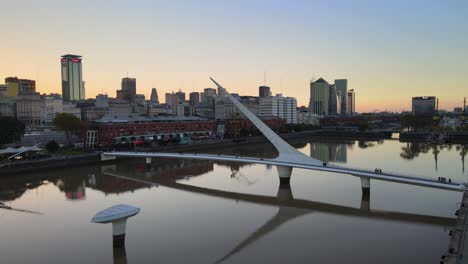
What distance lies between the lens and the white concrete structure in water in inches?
338

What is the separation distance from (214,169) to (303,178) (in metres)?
6.85

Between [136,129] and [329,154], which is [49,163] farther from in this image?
[329,154]

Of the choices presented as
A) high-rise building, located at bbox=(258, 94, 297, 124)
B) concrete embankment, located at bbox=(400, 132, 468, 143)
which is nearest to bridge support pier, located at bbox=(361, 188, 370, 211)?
concrete embankment, located at bbox=(400, 132, 468, 143)

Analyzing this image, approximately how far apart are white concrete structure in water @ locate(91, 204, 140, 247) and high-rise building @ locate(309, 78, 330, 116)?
4805 inches

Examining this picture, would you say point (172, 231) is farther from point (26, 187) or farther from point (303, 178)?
point (26, 187)

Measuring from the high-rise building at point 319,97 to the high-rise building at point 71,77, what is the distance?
77.2 m

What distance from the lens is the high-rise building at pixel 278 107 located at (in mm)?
77375

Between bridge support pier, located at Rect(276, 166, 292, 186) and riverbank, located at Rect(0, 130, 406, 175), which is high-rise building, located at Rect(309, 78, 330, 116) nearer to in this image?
riverbank, located at Rect(0, 130, 406, 175)

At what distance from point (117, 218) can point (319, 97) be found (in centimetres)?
12517

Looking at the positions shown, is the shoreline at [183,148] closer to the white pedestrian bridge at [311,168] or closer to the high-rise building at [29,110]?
the white pedestrian bridge at [311,168]

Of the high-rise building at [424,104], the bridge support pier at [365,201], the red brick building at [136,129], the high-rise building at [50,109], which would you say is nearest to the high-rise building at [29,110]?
the high-rise building at [50,109]

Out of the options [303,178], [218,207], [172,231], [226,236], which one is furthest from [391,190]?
[172,231]

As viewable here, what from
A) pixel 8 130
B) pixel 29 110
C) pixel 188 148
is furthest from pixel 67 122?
pixel 29 110

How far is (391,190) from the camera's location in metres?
15.1
